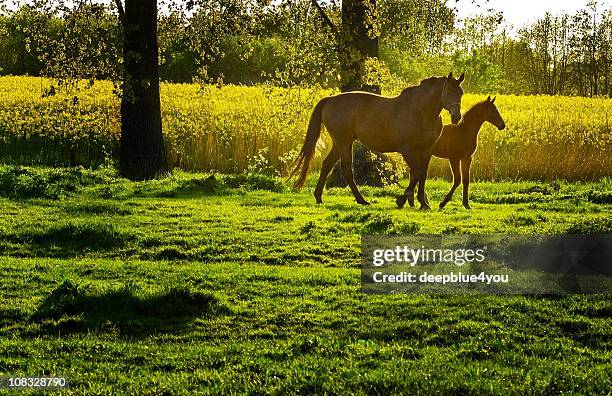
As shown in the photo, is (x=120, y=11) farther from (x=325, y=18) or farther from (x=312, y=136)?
(x=312, y=136)

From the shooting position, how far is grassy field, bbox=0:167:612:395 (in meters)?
9.11

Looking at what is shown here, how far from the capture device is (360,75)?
21.6m

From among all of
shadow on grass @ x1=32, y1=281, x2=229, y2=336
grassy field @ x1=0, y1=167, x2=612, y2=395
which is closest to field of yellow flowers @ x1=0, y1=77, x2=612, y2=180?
grassy field @ x1=0, y1=167, x2=612, y2=395

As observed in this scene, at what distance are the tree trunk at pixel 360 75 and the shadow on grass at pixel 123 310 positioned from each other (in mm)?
9874

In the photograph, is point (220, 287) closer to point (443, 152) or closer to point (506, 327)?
point (506, 327)

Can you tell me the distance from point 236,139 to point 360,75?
1070 cm

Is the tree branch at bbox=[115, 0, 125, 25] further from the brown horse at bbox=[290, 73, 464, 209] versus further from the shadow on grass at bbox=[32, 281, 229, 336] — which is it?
the shadow on grass at bbox=[32, 281, 229, 336]

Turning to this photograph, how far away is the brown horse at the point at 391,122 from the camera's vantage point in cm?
1658

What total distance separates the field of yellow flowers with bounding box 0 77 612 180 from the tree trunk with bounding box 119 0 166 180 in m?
2.50

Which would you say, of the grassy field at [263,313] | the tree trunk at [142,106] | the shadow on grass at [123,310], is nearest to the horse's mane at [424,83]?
the grassy field at [263,313]

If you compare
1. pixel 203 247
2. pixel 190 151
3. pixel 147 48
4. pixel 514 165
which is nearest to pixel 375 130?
pixel 203 247

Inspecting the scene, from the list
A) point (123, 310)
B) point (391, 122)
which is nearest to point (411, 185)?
point (391, 122)

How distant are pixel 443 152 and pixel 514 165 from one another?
40.3 ft

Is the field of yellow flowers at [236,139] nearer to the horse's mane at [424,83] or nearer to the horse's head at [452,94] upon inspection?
the horse's mane at [424,83]
